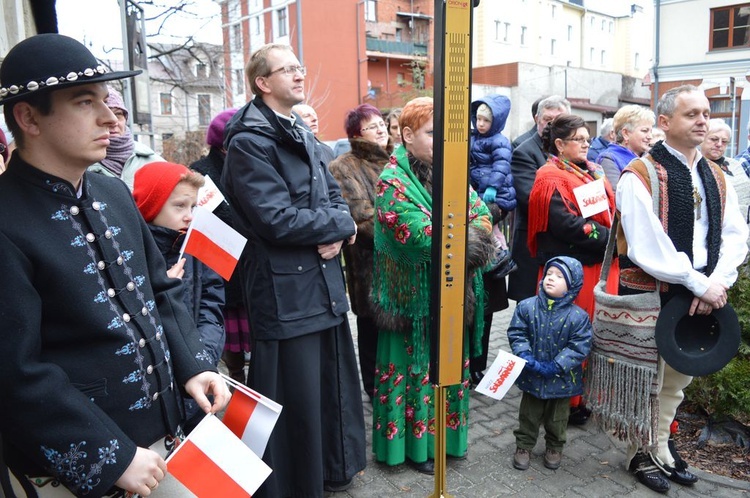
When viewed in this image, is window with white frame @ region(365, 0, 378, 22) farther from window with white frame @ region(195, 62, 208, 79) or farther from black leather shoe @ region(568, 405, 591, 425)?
black leather shoe @ region(568, 405, 591, 425)

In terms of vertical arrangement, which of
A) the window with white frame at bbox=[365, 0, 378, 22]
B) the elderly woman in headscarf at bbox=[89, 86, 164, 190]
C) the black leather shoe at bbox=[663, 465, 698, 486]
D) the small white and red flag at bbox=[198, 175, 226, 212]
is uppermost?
the window with white frame at bbox=[365, 0, 378, 22]

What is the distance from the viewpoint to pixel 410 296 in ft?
11.0

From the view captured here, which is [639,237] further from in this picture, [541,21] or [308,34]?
[541,21]

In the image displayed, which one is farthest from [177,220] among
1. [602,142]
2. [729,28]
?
[729,28]

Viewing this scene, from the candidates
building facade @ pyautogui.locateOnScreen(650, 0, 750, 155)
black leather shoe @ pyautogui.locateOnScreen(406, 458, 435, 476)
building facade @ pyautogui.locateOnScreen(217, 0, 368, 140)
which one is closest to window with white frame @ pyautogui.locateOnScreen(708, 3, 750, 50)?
building facade @ pyautogui.locateOnScreen(650, 0, 750, 155)

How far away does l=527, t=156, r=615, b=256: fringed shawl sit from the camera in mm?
4074

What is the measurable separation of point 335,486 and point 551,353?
1.43 m

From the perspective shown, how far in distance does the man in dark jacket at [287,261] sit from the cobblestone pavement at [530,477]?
0.48 meters

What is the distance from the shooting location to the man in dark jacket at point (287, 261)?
9.48 feet

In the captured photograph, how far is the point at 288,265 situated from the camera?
2965mm

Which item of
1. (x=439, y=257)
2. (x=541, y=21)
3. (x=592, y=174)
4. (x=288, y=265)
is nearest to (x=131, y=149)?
(x=288, y=265)

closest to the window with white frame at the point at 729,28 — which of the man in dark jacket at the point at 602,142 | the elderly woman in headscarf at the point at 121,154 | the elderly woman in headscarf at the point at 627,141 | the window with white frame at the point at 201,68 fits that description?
the window with white frame at the point at 201,68

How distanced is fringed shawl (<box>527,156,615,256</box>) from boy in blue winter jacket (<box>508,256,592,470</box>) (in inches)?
25.1

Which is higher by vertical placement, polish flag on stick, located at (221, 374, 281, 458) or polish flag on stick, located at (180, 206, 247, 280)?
polish flag on stick, located at (180, 206, 247, 280)
